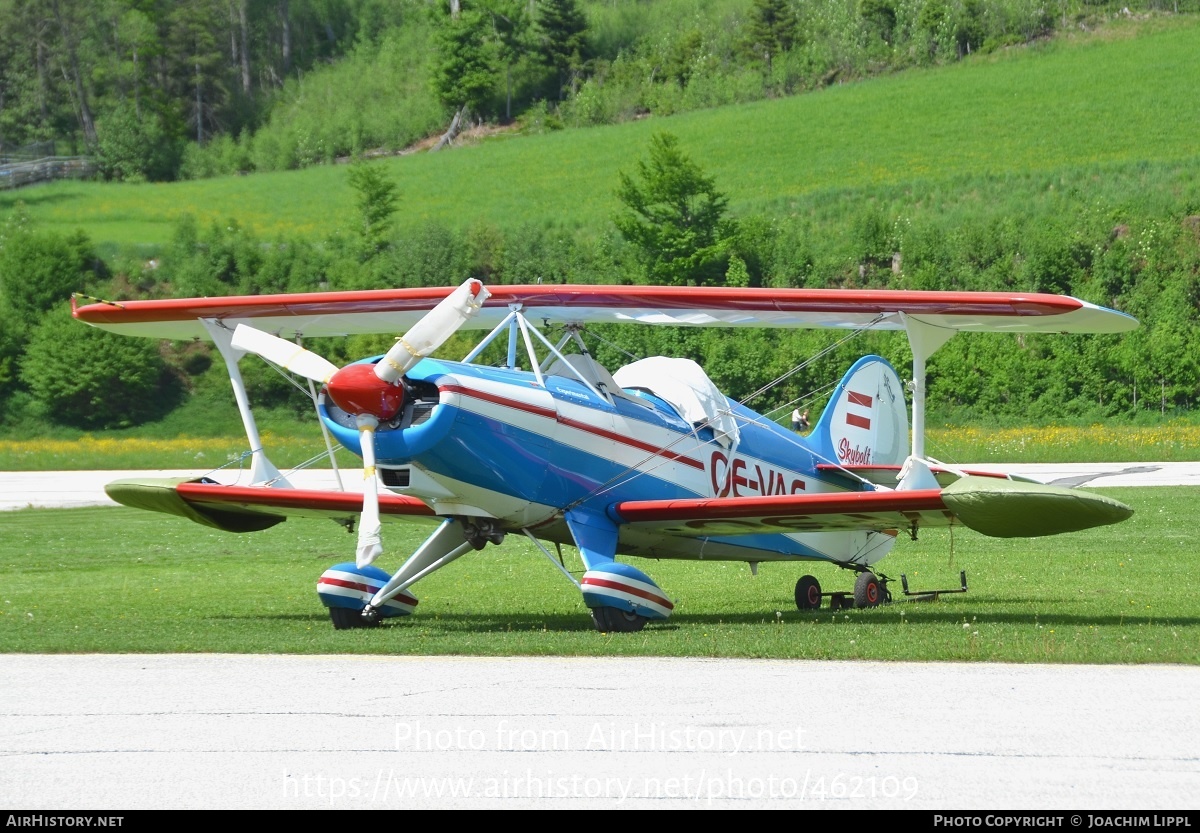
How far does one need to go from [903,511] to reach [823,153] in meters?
67.3

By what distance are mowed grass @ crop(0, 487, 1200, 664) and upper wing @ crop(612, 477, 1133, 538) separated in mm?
852

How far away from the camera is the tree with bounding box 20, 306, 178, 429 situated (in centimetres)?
A: 5641

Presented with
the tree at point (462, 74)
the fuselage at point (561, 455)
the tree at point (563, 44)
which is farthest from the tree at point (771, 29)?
the fuselage at point (561, 455)

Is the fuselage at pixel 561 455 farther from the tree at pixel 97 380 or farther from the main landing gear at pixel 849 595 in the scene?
the tree at pixel 97 380

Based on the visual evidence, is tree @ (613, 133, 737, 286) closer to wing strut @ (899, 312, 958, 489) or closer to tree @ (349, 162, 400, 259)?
tree @ (349, 162, 400, 259)

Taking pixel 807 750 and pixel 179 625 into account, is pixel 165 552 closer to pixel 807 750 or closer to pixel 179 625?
pixel 179 625

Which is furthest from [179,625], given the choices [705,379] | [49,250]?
[49,250]

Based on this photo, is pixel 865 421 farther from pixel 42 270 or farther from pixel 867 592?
pixel 42 270

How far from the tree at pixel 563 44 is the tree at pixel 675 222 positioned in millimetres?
49916

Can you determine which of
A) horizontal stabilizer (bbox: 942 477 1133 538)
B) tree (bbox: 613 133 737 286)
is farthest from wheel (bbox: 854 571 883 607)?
tree (bbox: 613 133 737 286)

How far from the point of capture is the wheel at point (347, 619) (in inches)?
513

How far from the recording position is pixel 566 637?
11.9 metres

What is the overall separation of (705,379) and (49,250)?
191 feet

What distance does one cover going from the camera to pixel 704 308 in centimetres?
1281
